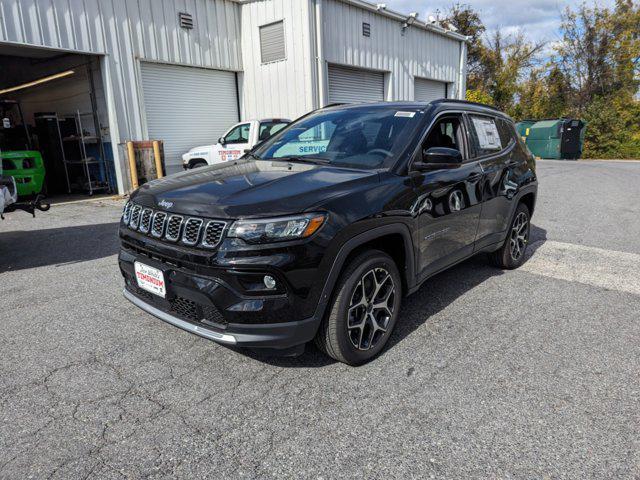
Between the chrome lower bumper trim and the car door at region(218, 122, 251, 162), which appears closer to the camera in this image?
the chrome lower bumper trim

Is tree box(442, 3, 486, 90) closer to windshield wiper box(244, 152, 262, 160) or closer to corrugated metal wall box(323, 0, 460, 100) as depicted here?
corrugated metal wall box(323, 0, 460, 100)

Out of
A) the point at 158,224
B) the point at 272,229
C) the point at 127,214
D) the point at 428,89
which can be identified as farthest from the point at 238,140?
the point at 428,89

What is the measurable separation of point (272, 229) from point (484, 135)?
9.20 ft

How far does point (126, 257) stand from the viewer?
10.3 ft

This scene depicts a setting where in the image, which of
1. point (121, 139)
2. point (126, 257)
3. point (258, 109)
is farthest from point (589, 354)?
point (258, 109)

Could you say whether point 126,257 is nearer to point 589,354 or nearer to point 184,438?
point 184,438

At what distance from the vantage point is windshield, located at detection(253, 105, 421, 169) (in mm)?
3387

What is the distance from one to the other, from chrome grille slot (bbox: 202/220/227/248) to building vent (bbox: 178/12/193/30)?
11.6 meters

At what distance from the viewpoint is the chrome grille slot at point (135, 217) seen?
3.05 meters

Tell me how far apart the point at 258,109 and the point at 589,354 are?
42.0 feet

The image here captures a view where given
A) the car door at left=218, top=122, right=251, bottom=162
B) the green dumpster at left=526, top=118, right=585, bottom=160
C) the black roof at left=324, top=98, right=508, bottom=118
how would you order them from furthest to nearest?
the green dumpster at left=526, top=118, right=585, bottom=160 → the car door at left=218, top=122, right=251, bottom=162 → the black roof at left=324, top=98, right=508, bottom=118

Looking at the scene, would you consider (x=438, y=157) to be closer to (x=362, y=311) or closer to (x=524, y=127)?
(x=362, y=311)

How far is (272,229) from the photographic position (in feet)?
8.21

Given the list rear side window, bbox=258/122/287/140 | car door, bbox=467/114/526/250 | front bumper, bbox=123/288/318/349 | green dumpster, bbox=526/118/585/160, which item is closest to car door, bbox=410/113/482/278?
car door, bbox=467/114/526/250
